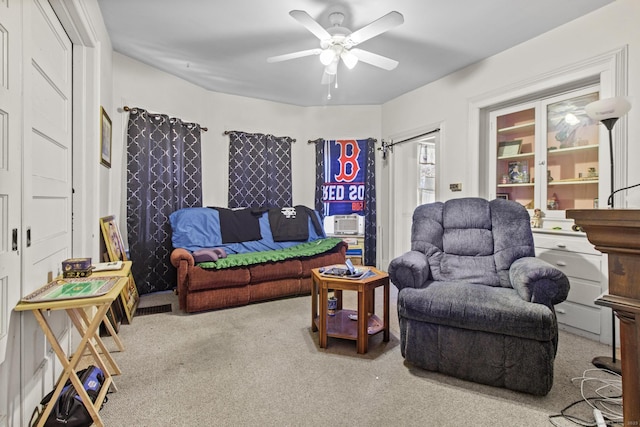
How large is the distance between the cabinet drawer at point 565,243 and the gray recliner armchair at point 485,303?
1.98 feet

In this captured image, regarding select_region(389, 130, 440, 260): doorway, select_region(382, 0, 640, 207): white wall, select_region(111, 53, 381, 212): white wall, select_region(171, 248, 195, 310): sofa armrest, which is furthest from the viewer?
→ select_region(389, 130, 440, 260): doorway

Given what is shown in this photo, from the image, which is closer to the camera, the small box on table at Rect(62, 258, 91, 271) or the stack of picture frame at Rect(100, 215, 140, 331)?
the small box on table at Rect(62, 258, 91, 271)

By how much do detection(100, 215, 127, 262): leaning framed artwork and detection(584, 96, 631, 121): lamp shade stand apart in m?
3.57

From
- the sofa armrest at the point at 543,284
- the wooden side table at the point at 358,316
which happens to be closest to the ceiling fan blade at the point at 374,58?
the wooden side table at the point at 358,316

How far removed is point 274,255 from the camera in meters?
3.34

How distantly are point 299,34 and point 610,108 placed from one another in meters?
2.31

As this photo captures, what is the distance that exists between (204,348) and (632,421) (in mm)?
2201

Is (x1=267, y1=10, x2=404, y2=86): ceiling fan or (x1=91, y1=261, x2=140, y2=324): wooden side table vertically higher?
(x1=267, y1=10, x2=404, y2=86): ceiling fan

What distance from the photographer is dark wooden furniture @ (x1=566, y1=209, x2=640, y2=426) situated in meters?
0.63

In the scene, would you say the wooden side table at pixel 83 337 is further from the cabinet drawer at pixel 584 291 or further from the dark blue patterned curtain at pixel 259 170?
the cabinet drawer at pixel 584 291

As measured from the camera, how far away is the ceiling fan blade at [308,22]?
6.34 feet

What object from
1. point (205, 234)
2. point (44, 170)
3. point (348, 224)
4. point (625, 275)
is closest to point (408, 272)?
point (625, 275)

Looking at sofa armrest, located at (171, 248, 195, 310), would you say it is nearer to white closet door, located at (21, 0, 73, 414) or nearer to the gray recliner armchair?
white closet door, located at (21, 0, 73, 414)

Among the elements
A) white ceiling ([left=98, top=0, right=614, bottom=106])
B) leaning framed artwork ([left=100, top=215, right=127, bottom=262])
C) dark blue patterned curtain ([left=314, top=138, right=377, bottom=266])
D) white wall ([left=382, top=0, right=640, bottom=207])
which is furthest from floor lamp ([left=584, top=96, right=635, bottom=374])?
leaning framed artwork ([left=100, top=215, right=127, bottom=262])
